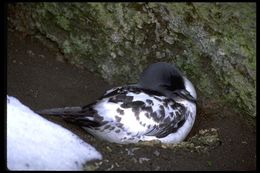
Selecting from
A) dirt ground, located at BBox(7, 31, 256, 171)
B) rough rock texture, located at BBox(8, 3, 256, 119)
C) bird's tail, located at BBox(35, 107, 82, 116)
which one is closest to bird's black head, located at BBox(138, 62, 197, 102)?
rough rock texture, located at BBox(8, 3, 256, 119)

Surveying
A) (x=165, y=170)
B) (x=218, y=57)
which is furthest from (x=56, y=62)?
(x=165, y=170)

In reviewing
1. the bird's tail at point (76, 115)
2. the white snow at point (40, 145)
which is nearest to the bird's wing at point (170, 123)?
the bird's tail at point (76, 115)

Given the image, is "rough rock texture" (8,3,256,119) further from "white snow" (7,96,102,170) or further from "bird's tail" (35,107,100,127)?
"white snow" (7,96,102,170)

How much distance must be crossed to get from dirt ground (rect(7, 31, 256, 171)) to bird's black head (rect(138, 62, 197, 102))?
0.43 m

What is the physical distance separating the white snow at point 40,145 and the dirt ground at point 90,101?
19cm

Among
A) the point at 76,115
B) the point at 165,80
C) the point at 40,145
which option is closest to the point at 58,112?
the point at 76,115

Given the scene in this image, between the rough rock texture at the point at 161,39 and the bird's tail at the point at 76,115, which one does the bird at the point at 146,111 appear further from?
the rough rock texture at the point at 161,39

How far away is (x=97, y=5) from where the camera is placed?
6.27 meters

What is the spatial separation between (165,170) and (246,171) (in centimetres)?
78

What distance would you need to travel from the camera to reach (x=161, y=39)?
6148 mm

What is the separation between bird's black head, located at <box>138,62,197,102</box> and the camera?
19.7ft

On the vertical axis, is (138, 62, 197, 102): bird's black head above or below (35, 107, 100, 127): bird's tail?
above

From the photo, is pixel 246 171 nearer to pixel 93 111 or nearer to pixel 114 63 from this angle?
pixel 93 111

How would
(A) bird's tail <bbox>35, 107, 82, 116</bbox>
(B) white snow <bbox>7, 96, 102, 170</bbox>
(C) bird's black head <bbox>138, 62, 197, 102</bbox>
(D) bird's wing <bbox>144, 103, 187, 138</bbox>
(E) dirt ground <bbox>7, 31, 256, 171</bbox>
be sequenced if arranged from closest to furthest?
1. (B) white snow <bbox>7, 96, 102, 170</bbox>
2. (E) dirt ground <bbox>7, 31, 256, 171</bbox>
3. (A) bird's tail <bbox>35, 107, 82, 116</bbox>
4. (D) bird's wing <bbox>144, 103, 187, 138</bbox>
5. (C) bird's black head <bbox>138, 62, 197, 102</bbox>
